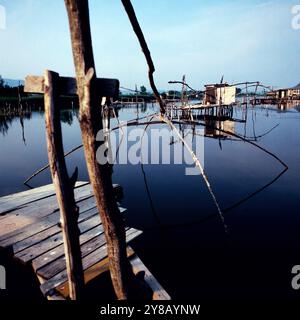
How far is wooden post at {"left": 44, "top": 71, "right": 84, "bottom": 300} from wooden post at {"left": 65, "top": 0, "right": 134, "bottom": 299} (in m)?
0.29

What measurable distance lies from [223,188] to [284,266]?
4.03 metres

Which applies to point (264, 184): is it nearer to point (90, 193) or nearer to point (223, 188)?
point (223, 188)

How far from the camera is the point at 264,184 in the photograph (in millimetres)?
8914

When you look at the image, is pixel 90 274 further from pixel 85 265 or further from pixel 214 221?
pixel 214 221

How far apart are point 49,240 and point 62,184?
7.43 ft

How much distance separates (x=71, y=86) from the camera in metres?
2.28

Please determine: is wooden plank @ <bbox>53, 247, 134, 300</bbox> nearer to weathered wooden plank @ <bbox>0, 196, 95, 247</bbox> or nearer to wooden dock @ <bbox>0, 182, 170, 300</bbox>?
wooden dock @ <bbox>0, 182, 170, 300</bbox>

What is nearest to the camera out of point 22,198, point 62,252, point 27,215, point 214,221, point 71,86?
point 71,86

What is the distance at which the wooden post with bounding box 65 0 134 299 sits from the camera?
1.96 metres

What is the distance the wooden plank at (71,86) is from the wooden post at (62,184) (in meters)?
0.07


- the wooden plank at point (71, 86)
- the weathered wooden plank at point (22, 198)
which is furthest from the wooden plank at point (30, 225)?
the wooden plank at point (71, 86)

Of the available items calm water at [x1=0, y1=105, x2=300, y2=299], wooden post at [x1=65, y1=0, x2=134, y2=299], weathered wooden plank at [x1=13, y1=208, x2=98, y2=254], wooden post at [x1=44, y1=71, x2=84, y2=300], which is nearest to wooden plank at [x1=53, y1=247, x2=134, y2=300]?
wooden post at [x1=44, y1=71, x2=84, y2=300]

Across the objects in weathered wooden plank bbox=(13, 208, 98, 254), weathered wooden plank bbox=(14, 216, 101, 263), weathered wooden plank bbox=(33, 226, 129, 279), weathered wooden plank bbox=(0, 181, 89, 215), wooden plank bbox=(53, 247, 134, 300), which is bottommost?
wooden plank bbox=(53, 247, 134, 300)

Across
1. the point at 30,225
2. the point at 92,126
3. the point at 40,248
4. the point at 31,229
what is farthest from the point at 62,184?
the point at 30,225
